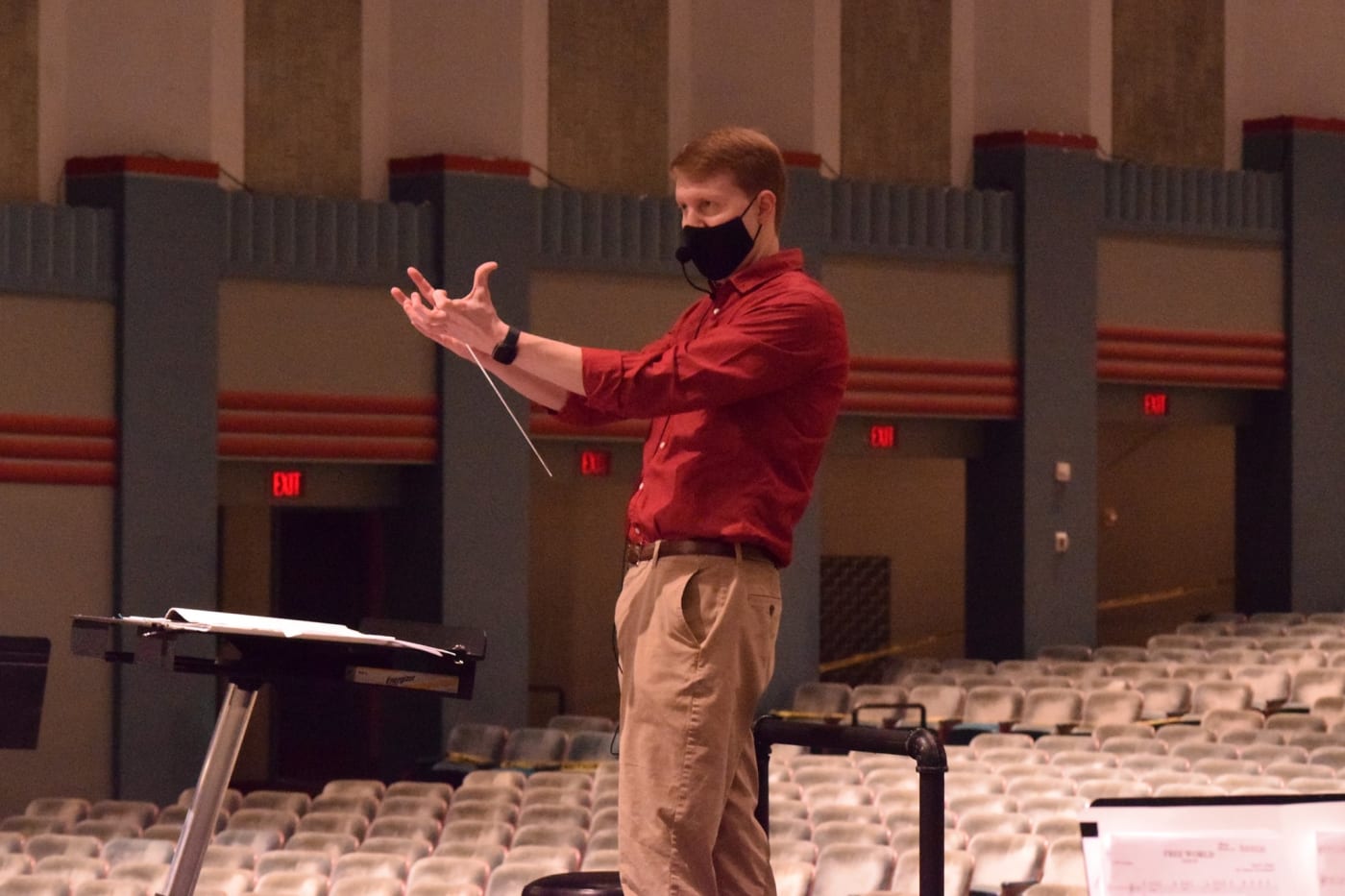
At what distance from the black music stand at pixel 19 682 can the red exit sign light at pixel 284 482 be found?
28.7ft

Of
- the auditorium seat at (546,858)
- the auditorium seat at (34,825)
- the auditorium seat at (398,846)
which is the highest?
the auditorium seat at (546,858)

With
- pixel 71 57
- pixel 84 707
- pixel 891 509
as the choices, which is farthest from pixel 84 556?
pixel 891 509

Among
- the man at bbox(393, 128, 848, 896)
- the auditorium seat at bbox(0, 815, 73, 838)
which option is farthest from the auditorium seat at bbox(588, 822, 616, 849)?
the man at bbox(393, 128, 848, 896)

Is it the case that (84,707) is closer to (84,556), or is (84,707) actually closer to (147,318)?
(84,556)

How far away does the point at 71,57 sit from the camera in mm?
11414

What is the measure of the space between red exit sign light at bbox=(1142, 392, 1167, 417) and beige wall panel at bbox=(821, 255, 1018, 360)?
1234 mm

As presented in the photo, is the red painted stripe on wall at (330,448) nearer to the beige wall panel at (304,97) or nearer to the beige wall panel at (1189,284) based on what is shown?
the beige wall panel at (304,97)

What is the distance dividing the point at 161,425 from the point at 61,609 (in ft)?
3.74

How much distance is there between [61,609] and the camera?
10891mm

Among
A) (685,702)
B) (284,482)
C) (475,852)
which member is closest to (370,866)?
(475,852)

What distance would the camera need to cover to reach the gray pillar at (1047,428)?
1324 cm

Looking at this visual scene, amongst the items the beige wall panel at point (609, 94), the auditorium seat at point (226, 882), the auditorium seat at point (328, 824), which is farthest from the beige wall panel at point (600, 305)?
the auditorium seat at point (226, 882)

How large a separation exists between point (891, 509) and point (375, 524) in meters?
4.59

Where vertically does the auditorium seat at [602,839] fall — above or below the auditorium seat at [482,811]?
above
